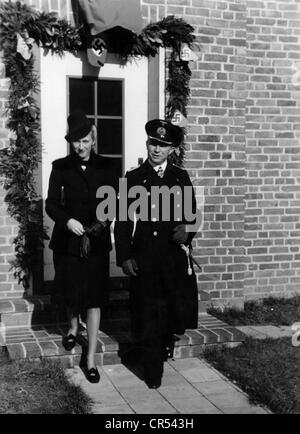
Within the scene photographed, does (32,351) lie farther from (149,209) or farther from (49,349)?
(149,209)

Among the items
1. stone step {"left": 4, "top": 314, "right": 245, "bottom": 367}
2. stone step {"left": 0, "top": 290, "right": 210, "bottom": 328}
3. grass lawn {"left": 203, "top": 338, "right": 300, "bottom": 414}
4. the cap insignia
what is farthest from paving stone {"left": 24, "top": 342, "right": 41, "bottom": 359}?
the cap insignia

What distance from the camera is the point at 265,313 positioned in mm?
6355

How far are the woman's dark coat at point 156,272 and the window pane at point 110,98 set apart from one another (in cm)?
177

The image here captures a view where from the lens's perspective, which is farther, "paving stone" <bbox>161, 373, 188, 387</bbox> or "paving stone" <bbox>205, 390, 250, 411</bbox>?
"paving stone" <bbox>161, 373, 188, 387</bbox>

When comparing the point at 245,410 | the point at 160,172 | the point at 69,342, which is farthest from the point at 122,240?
the point at 245,410

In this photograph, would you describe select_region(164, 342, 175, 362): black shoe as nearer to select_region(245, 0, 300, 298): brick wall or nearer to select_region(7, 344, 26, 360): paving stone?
select_region(7, 344, 26, 360): paving stone

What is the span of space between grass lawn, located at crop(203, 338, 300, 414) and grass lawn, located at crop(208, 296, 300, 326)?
75 cm

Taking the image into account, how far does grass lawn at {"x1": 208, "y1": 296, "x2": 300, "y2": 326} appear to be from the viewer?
6047 mm

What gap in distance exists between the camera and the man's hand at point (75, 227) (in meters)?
4.21

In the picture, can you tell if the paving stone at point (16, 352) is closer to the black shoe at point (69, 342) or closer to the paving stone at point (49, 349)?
the paving stone at point (49, 349)

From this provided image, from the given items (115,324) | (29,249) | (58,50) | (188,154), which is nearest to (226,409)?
(115,324)

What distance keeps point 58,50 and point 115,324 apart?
8.82ft

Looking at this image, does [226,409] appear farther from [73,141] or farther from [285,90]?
[285,90]

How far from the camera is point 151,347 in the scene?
14.2ft
